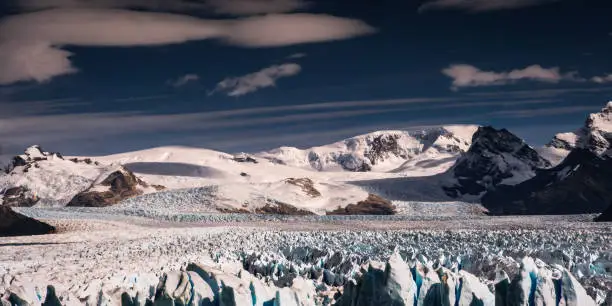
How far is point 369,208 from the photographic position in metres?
92.4

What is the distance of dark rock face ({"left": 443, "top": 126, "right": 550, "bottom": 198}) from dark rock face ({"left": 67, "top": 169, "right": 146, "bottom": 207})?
62.5 m

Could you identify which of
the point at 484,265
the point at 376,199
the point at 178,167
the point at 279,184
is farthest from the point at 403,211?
the point at 178,167

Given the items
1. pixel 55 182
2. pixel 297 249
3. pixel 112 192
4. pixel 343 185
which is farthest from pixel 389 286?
pixel 55 182

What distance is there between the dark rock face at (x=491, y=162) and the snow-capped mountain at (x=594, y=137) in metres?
12.1

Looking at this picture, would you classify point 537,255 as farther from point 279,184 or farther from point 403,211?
point 279,184

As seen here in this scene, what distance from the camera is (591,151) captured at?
122250 mm

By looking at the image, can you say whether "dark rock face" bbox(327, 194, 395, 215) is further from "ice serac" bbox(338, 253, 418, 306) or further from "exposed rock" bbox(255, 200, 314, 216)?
"ice serac" bbox(338, 253, 418, 306)

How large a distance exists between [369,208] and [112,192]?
45336 mm

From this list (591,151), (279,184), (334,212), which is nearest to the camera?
(334,212)

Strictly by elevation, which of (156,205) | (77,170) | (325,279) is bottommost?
(325,279)

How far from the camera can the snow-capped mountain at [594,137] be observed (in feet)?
430

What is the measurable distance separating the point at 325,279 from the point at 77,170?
123m

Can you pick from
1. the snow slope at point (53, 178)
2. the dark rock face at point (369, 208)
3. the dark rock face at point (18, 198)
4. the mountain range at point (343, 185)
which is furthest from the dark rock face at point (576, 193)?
the dark rock face at point (18, 198)

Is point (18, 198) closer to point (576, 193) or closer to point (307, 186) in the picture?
point (307, 186)
